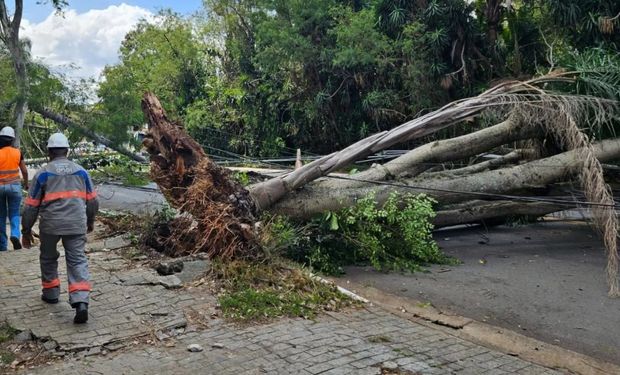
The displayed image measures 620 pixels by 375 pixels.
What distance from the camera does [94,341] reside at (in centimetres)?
446

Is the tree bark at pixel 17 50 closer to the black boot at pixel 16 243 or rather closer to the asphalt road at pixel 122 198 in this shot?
the asphalt road at pixel 122 198

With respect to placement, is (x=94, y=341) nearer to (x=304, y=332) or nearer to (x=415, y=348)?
(x=304, y=332)

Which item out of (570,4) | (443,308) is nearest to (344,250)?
(443,308)

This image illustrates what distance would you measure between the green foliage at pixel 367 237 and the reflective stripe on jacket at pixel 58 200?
110 inches

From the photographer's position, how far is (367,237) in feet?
24.6

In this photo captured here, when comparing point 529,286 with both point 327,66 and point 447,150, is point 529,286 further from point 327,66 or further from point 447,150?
point 327,66

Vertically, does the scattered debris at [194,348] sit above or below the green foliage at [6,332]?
below

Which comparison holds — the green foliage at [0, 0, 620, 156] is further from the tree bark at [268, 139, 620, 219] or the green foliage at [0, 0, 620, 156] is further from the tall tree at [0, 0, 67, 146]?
the tree bark at [268, 139, 620, 219]

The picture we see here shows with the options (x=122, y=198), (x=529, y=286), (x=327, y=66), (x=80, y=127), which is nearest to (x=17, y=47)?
(x=80, y=127)

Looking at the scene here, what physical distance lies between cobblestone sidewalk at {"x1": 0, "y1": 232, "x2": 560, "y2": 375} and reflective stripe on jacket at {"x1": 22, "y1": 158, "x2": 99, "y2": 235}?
796mm

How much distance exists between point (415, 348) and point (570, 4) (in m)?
9.78

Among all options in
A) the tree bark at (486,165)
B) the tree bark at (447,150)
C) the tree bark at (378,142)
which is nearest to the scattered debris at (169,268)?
the tree bark at (378,142)

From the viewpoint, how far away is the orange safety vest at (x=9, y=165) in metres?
7.12

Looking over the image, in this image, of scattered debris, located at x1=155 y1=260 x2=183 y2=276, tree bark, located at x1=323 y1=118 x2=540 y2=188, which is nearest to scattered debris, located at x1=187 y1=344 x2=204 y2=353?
scattered debris, located at x1=155 y1=260 x2=183 y2=276
